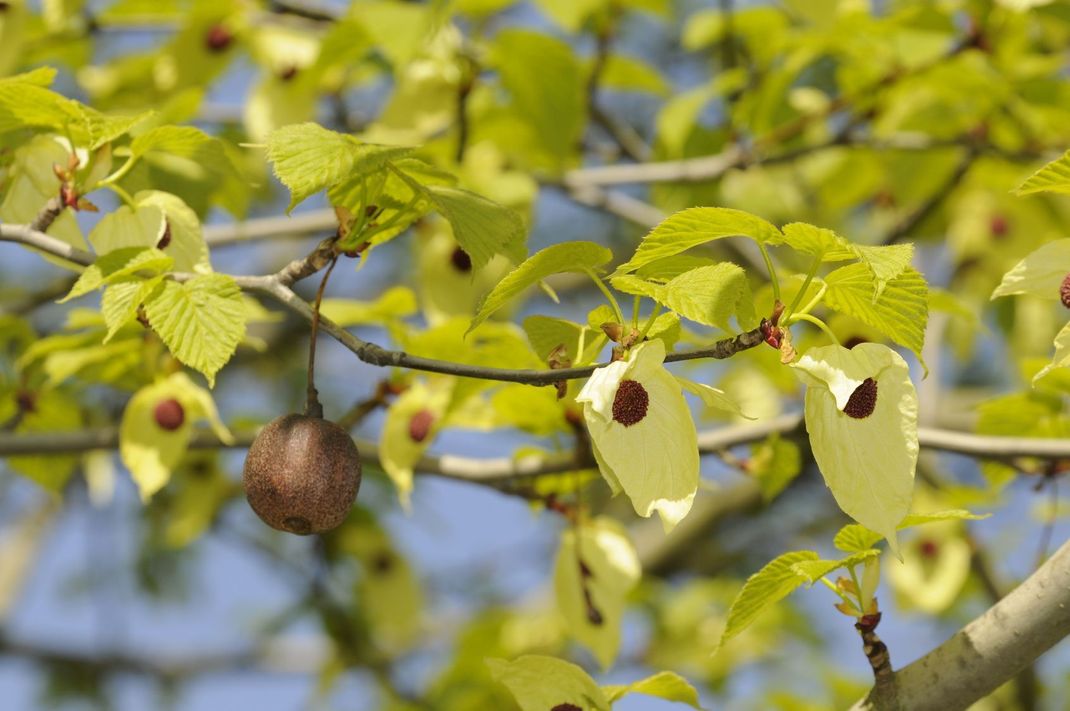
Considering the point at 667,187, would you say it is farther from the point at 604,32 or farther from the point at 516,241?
the point at 516,241

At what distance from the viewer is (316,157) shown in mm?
1252

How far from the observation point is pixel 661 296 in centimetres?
119

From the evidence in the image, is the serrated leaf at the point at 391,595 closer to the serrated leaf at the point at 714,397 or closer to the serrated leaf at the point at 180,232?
the serrated leaf at the point at 180,232

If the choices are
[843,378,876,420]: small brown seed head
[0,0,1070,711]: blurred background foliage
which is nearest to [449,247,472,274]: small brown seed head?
[0,0,1070,711]: blurred background foliage

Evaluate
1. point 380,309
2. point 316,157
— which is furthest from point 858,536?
point 380,309

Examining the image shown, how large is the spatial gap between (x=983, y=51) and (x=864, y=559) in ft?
5.83

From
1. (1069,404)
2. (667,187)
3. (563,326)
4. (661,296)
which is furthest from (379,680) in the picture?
(661,296)

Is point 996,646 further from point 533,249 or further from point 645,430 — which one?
point 533,249

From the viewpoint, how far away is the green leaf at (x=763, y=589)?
129 cm

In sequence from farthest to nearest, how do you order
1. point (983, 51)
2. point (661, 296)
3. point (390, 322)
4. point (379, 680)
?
1. point (379, 680)
2. point (983, 51)
3. point (390, 322)
4. point (661, 296)

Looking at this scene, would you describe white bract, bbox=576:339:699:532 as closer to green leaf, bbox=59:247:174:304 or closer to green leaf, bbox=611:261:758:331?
green leaf, bbox=611:261:758:331

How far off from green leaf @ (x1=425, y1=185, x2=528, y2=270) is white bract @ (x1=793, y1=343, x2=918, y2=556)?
13.1 inches

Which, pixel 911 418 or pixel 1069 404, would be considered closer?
pixel 911 418

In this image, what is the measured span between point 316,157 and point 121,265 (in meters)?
0.29
